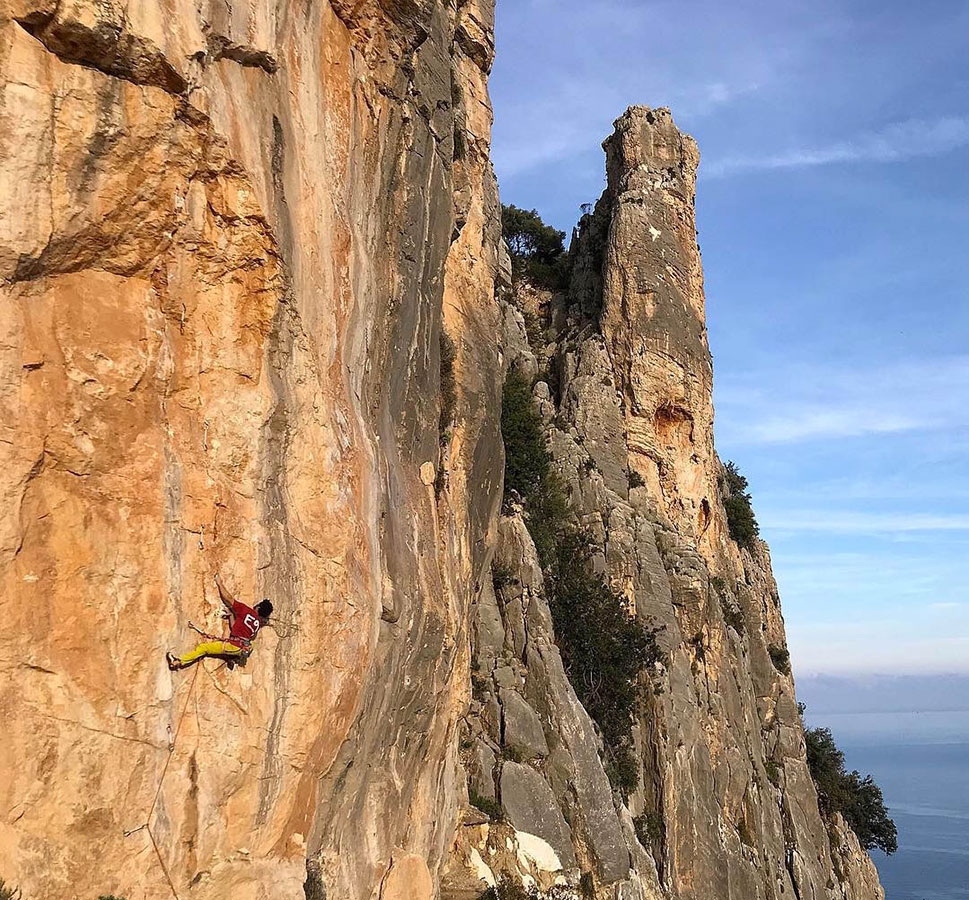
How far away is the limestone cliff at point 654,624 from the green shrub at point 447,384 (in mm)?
9238

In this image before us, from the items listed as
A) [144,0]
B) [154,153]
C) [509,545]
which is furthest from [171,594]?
[509,545]

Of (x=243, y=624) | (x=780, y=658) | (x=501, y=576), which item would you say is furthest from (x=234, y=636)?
(x=780, y=658)

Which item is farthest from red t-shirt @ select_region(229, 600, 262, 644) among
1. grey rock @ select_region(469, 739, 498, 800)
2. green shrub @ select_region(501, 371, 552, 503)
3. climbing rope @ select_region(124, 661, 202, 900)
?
green shrub @ select_region(501, 371, 552, 503)

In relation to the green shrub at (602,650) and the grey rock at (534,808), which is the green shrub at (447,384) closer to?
the grey rock at (534,808)

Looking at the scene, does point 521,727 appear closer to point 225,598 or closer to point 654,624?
point 654,624

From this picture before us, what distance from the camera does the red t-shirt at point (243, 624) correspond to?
11.0m

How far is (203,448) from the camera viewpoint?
11.2 meters

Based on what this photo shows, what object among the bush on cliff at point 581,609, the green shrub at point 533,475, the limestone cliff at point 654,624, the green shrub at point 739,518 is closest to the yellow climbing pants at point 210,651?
the limestone cliff at point 654,624

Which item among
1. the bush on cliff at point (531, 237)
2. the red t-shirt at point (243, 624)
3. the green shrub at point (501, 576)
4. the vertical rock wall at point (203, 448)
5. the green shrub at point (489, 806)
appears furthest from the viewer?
the bush on cliff at point (531, 237)

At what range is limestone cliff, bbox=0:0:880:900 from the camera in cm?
924

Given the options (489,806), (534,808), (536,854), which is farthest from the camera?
(534,808)

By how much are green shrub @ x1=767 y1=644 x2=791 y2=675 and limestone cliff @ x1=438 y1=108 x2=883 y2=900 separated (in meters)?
0.24

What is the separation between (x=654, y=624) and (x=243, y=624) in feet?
96.6

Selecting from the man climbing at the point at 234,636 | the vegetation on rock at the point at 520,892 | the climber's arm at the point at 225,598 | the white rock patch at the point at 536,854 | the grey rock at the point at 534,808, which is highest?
the climber's arm at the point at 225,598
